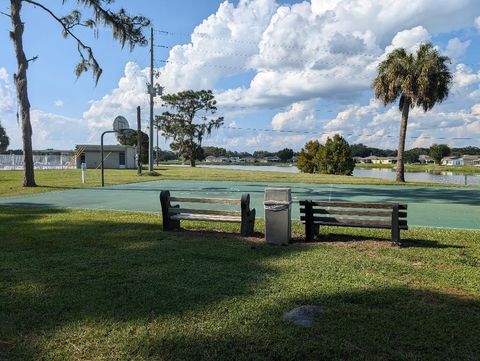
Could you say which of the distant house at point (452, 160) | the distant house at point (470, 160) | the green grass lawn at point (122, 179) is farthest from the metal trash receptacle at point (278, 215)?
the distant house at point (452, 160)

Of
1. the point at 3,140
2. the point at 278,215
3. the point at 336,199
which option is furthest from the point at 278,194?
the point at 3,140

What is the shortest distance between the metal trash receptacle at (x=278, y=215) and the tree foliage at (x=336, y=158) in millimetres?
46237

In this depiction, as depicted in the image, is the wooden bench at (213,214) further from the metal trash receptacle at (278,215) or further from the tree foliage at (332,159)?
the tree foliage at (332,159)

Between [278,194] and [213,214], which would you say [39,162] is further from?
[278,194]

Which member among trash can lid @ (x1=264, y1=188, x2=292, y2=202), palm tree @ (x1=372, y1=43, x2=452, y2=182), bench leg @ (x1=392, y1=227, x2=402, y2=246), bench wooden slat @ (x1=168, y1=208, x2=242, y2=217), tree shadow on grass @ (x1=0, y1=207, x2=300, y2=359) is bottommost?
tree shadow on grass @ (x1=0, y1=207, x2=300, y2=359)

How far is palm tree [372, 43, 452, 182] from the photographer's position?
24.7 metres

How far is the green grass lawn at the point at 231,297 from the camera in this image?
141 inches

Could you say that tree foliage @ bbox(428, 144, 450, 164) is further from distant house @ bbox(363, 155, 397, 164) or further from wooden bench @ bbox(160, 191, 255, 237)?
wooden bench @ bbox(160, 191, 255, 237)

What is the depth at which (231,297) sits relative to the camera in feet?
15.6

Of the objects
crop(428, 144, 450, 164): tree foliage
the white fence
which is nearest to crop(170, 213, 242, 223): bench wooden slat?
the white fence

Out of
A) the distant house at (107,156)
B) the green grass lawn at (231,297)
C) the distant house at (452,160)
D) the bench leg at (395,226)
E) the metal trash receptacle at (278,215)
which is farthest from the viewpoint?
the distant house at (452,160)

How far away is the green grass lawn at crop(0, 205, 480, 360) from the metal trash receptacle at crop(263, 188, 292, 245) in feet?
0.84

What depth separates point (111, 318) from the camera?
13.8 ft

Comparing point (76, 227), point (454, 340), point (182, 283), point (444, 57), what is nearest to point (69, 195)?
point (76, 227)
